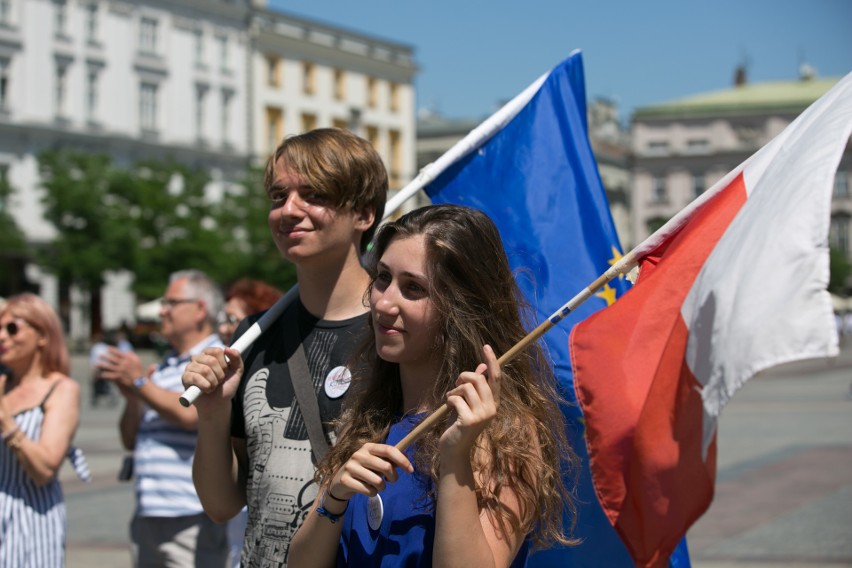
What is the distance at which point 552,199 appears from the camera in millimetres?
4215

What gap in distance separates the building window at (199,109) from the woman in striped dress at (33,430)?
56644mm

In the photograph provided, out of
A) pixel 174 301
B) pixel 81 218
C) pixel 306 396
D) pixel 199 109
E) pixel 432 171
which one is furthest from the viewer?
pixel 199 109

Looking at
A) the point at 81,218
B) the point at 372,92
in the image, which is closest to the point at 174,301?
the point at 81,218

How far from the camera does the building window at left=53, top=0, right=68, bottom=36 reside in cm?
5362

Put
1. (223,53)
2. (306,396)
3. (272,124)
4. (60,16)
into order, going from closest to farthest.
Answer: (306,396) → (60,16) → (223,53) → (272,124)

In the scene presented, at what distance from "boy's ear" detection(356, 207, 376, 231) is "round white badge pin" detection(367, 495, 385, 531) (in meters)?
1.04

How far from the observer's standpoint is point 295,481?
125 inches

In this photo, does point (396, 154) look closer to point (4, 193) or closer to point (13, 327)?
point (4, 193)

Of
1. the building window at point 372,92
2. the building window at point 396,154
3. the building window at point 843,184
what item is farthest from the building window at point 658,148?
the building window at point 372,92

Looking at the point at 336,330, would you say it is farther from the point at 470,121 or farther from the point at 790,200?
the point at 470,121

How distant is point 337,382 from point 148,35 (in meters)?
57.3

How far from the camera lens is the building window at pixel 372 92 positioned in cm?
6806

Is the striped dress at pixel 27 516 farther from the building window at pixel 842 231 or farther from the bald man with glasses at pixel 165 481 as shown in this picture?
the building window at pixel 842 231

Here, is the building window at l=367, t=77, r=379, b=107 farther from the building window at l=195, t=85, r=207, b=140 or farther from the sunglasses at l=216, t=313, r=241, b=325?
the sunglasses at l=216, t=313, r=241, b=325
